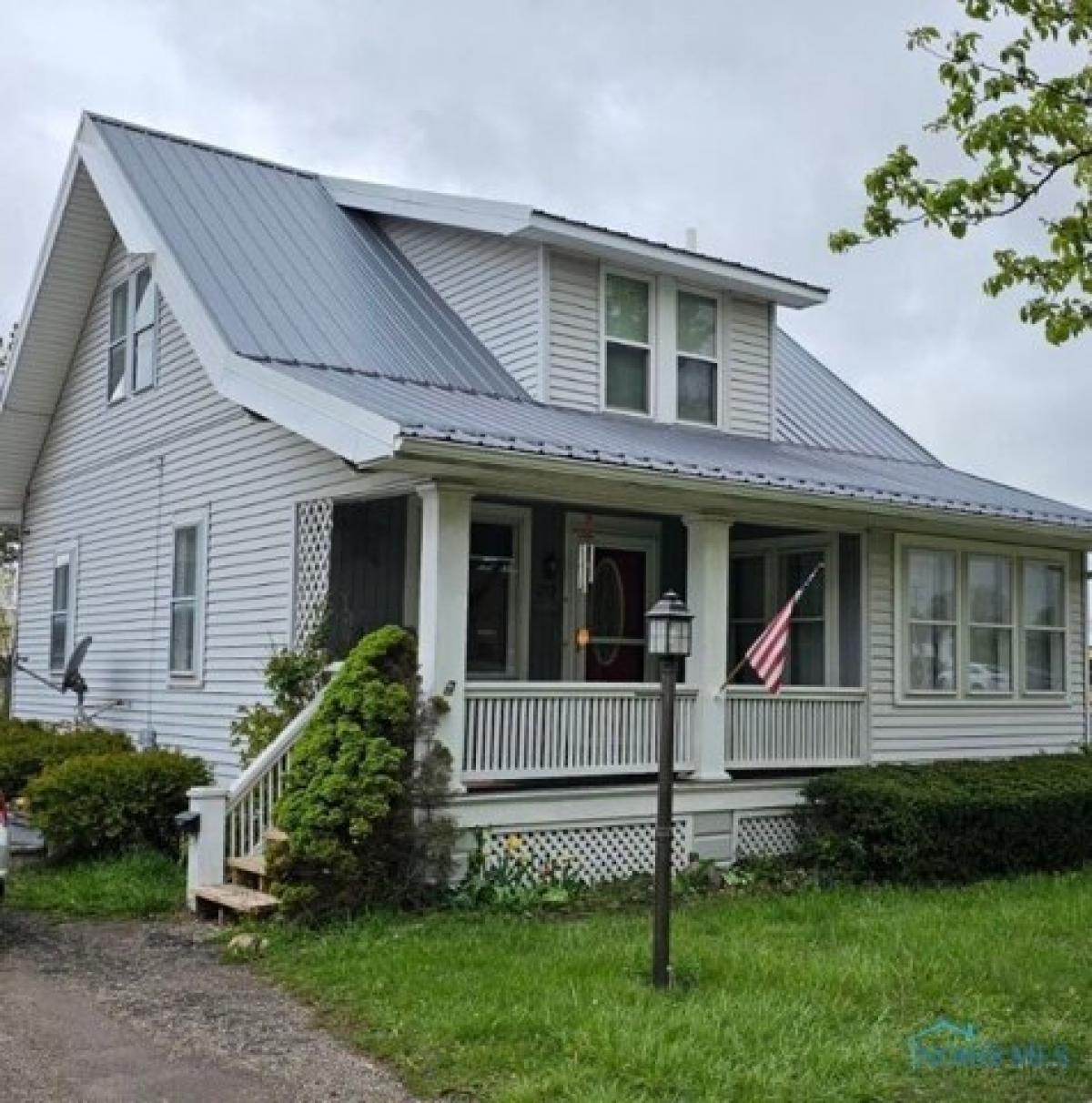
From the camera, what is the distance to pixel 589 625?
1291cm

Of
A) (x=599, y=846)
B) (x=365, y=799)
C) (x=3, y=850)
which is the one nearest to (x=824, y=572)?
(x=599, y=846)

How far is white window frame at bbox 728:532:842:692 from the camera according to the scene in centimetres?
1223

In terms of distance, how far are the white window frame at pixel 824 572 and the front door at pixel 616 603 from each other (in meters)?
1.01

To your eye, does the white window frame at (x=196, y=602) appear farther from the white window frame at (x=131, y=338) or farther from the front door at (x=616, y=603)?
the front door at (x=616, y=603)

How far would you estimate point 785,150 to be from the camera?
47.0ft

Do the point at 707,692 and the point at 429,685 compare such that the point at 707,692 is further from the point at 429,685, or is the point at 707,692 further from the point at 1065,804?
the point at 1065,804

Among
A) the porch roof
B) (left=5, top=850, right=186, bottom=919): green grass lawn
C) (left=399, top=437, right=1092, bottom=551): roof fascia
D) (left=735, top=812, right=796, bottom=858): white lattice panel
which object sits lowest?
(left=5, top=850, right=186, bottom=919): green grass lawn

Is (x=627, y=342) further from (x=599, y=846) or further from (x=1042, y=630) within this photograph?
(x=1042, y=630)

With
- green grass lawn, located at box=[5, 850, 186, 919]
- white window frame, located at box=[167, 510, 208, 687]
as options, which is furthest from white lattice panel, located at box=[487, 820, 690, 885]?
white window frame, located at box=[167, 510, 208, 687]

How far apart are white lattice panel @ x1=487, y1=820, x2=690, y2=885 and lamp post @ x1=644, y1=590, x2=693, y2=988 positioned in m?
2.74

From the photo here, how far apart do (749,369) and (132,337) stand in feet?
22.5

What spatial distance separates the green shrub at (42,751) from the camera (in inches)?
494

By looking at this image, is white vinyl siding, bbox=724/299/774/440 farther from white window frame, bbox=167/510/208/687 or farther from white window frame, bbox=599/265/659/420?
white window frame, bbox=167/510/208/687

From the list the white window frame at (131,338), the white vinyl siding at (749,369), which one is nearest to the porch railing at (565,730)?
the white vinyl siding at (749,369)
